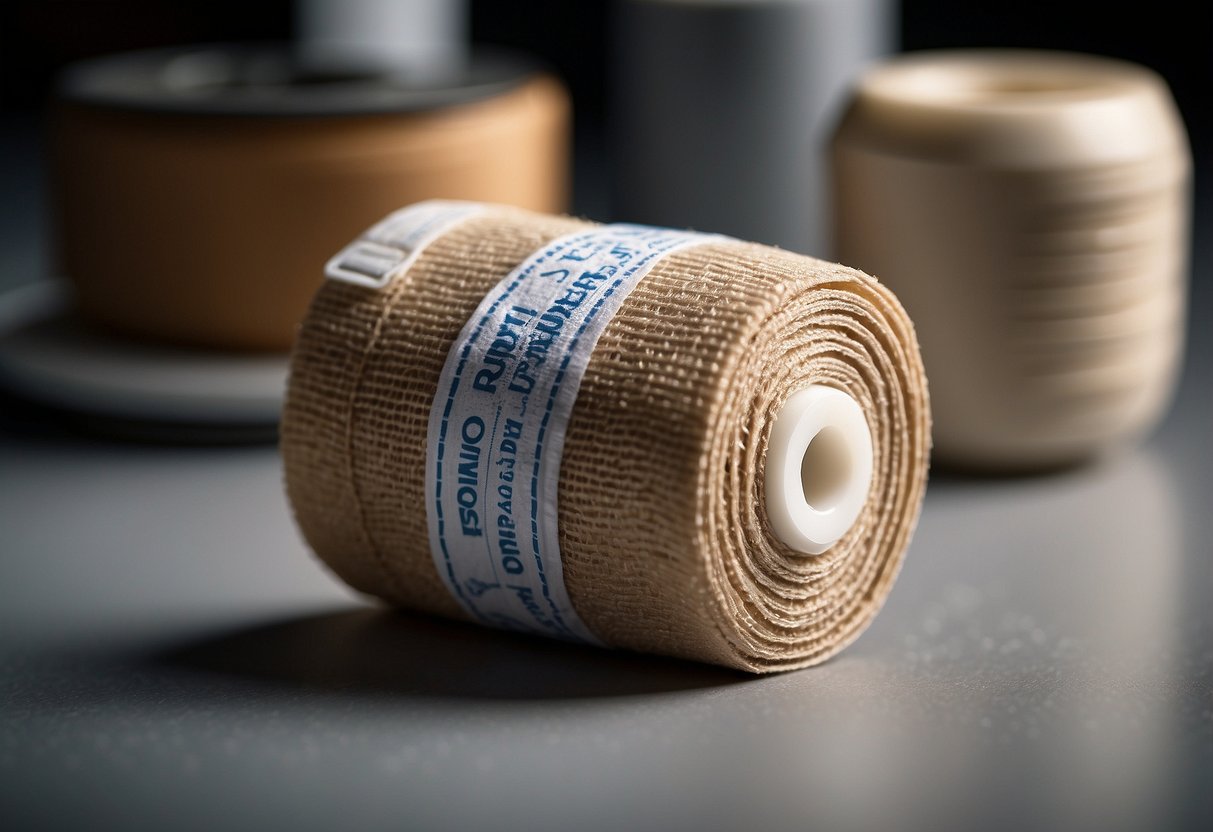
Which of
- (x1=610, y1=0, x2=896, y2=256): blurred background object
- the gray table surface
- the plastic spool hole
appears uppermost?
(x1=610, y1=0, x2=896, y2=256): blurred background object

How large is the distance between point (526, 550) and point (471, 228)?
0.21 metres

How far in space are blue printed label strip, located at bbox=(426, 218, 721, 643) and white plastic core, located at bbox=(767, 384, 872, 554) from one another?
109mm

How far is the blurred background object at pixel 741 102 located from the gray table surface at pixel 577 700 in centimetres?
47

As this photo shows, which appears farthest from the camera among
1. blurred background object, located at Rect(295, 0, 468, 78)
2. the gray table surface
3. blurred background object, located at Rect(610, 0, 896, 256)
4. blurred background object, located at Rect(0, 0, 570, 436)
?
blurred background object, located at Rect(295, 0, 468, 78)

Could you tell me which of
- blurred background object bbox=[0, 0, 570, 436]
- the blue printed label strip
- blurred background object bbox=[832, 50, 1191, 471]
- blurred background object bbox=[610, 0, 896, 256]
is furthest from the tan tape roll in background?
the blue printed label strip

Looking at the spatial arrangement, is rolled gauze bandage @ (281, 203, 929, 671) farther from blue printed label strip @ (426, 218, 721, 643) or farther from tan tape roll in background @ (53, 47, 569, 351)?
tan tape roll in background @ (53, 47, 569, 351)

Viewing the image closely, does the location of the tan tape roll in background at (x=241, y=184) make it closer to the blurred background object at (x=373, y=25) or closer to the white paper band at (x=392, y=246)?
the white paper band at (x=392, y=246)

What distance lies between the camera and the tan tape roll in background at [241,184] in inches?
54.7

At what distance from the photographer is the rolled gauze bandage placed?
0.87 m

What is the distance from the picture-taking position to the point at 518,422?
2.91 feet

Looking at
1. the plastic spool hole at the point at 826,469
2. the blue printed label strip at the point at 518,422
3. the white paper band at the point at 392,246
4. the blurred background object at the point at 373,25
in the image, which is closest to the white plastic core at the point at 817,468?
the plastic spool hole at the point at 826,469

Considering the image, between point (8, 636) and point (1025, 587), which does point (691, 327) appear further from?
point (8, 636)

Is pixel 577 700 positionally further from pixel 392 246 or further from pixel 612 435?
pixel 392 246

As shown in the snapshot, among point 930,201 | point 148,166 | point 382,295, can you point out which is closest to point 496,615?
point 382,295
